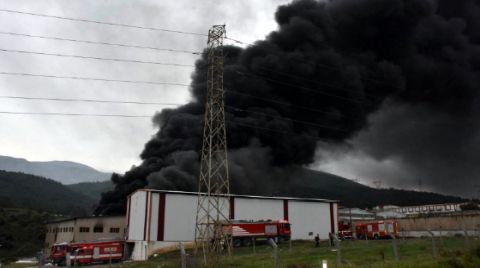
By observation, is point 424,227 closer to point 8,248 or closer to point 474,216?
point 474,216

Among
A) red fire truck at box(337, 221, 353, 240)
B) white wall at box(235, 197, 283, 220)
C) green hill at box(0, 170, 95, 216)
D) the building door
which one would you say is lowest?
the building door

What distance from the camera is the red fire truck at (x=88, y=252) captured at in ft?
105

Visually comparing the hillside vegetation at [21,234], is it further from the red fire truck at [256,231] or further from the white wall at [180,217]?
the red fire truck at [256,231]

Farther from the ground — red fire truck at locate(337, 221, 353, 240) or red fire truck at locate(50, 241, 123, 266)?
red fire truck at locate(337, 221, 353, 240)

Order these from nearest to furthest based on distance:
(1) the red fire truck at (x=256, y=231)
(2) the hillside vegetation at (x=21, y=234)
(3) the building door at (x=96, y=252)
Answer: (3) the building door at (x=96, y=252) → (1) the red fire truck at (x=256, y=231) → (2) the hillside vegetation at (x=21, y=234)

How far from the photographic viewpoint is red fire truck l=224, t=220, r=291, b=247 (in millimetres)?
35188

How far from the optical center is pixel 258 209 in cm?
4109

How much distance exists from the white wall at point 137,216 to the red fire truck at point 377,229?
21.4 m

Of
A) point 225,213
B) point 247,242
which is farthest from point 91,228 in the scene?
point 247,242

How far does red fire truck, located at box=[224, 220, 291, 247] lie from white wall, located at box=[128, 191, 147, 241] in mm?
7525

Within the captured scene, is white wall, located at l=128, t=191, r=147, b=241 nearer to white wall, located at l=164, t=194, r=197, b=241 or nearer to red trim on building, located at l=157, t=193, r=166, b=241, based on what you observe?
red trim on building, located at l=157, t=193, r=166, b=241

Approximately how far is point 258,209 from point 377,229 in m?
12.5

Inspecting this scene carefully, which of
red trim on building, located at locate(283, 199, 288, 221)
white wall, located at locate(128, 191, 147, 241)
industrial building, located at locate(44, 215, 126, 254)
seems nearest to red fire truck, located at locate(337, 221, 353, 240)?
Result: red trim on building, located at locate(283, 199, 288, 221)

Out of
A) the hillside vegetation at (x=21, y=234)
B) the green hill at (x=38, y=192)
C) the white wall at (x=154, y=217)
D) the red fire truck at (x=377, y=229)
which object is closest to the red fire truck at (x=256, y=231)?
the white wall at (x=154, y=217)
